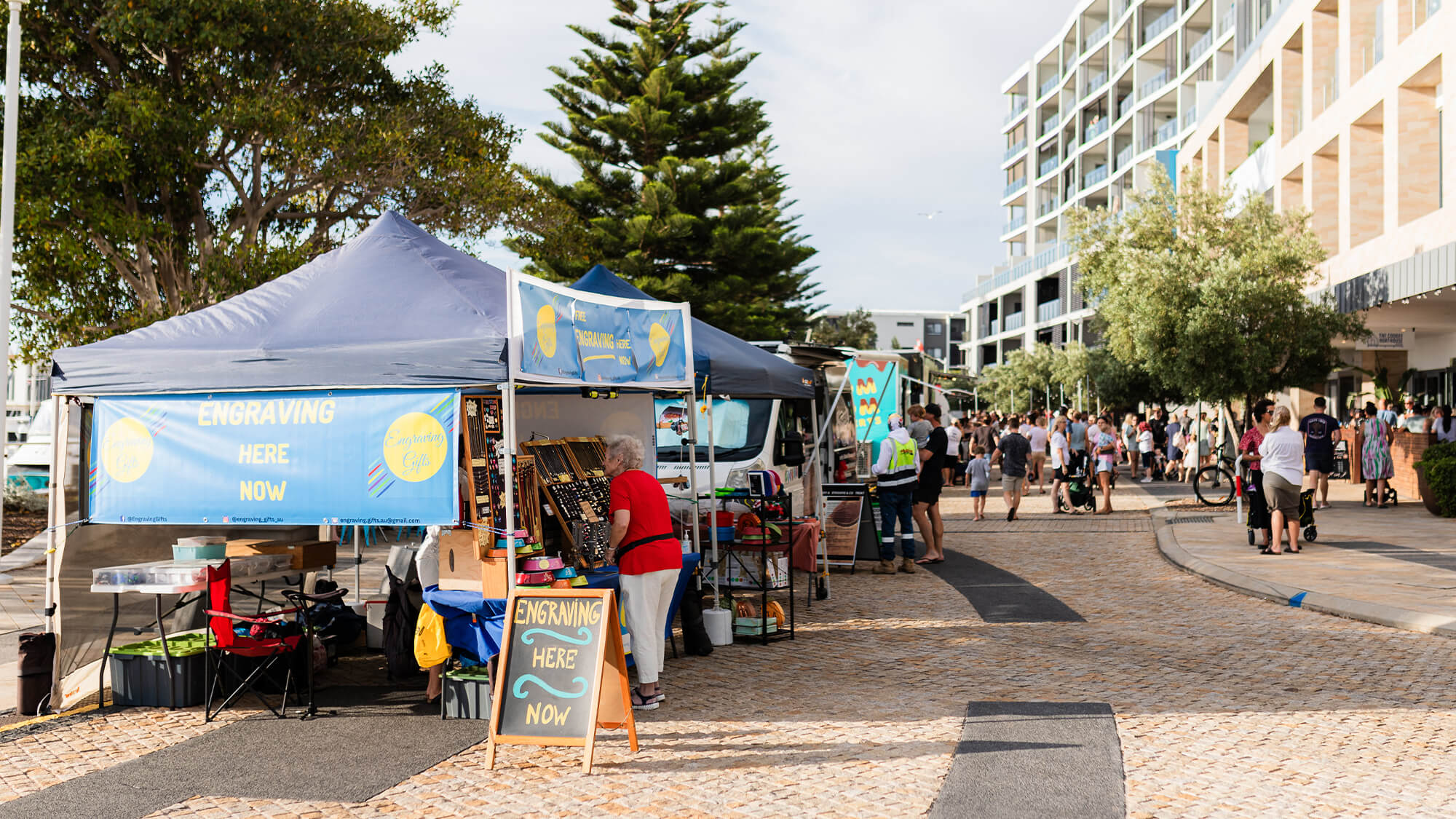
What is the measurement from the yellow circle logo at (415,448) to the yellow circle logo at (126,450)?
5.67ft

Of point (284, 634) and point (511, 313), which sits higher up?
point (511, 313)

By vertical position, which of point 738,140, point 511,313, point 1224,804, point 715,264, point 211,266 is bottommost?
point 1224,804

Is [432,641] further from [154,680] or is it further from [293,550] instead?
[154,680]

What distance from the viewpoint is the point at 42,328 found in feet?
61.8

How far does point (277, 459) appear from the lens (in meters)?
6.89

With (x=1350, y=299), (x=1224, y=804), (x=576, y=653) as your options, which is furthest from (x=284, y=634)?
(x=1350, y=299)

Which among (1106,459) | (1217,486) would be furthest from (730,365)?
(1217,486)

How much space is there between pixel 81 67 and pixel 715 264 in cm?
1579

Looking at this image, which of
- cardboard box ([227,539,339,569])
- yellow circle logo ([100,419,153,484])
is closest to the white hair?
cardboard box ([227,539,339,569])

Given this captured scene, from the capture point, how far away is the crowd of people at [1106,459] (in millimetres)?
12898

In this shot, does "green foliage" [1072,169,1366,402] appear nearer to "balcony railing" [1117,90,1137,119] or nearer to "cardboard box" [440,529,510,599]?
"cardboard box" [440,529,510,599]

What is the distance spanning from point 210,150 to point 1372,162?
73.7 ft

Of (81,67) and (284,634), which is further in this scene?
(81,67)

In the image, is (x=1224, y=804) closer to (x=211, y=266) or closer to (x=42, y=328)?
(x=211, y=266)
